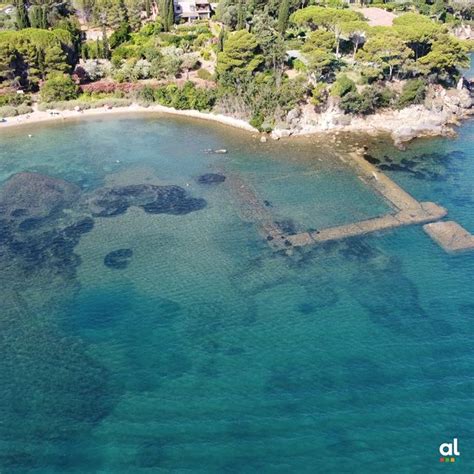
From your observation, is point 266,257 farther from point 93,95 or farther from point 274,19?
point 274,19

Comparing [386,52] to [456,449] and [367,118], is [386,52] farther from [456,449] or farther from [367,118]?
[456,449]

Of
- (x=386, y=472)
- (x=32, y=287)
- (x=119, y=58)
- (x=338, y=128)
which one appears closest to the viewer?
(x=386, y=472)

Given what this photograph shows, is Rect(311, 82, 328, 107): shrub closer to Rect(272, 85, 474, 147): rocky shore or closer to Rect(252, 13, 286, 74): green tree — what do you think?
Rect(272, 85, 474, 147): rocky shore

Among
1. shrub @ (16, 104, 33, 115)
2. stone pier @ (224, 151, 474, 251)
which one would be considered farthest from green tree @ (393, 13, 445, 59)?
shrub @ (16, 104, 33, 115)

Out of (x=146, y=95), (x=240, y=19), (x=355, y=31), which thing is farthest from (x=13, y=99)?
(x=355, y=31)

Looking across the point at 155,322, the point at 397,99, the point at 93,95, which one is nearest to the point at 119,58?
the point at 93,95

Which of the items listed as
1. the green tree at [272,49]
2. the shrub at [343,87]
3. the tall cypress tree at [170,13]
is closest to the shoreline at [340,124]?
the shrub at [343,87]
